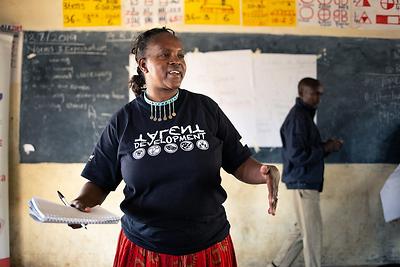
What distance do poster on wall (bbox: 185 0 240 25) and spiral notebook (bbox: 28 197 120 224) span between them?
252cm

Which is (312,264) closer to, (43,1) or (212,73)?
(212,73)

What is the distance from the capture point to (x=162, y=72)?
1.34 metres

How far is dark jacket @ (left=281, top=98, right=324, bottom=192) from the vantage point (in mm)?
3070

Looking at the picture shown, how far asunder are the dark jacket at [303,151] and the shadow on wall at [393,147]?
3.07 feet

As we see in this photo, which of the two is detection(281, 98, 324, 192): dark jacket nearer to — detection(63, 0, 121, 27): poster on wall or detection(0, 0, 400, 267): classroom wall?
detection(0, 0, 400, 267): classroom wall

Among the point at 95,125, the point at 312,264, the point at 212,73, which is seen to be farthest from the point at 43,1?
the point at 312,264

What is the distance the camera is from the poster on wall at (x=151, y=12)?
351cm

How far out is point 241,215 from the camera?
141 inches

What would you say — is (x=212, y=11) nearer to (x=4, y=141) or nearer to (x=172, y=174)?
(x=4, y=141)

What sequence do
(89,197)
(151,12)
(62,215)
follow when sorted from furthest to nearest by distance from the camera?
(151,12) → (89,197) → (62,215)

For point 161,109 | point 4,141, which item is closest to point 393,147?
point 161,109

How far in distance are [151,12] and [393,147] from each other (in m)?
2.38

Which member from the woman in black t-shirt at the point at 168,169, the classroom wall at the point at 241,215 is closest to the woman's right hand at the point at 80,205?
the woman in black t-shirt at the point at 168,169

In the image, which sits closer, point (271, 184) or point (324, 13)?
point (271, 184)
